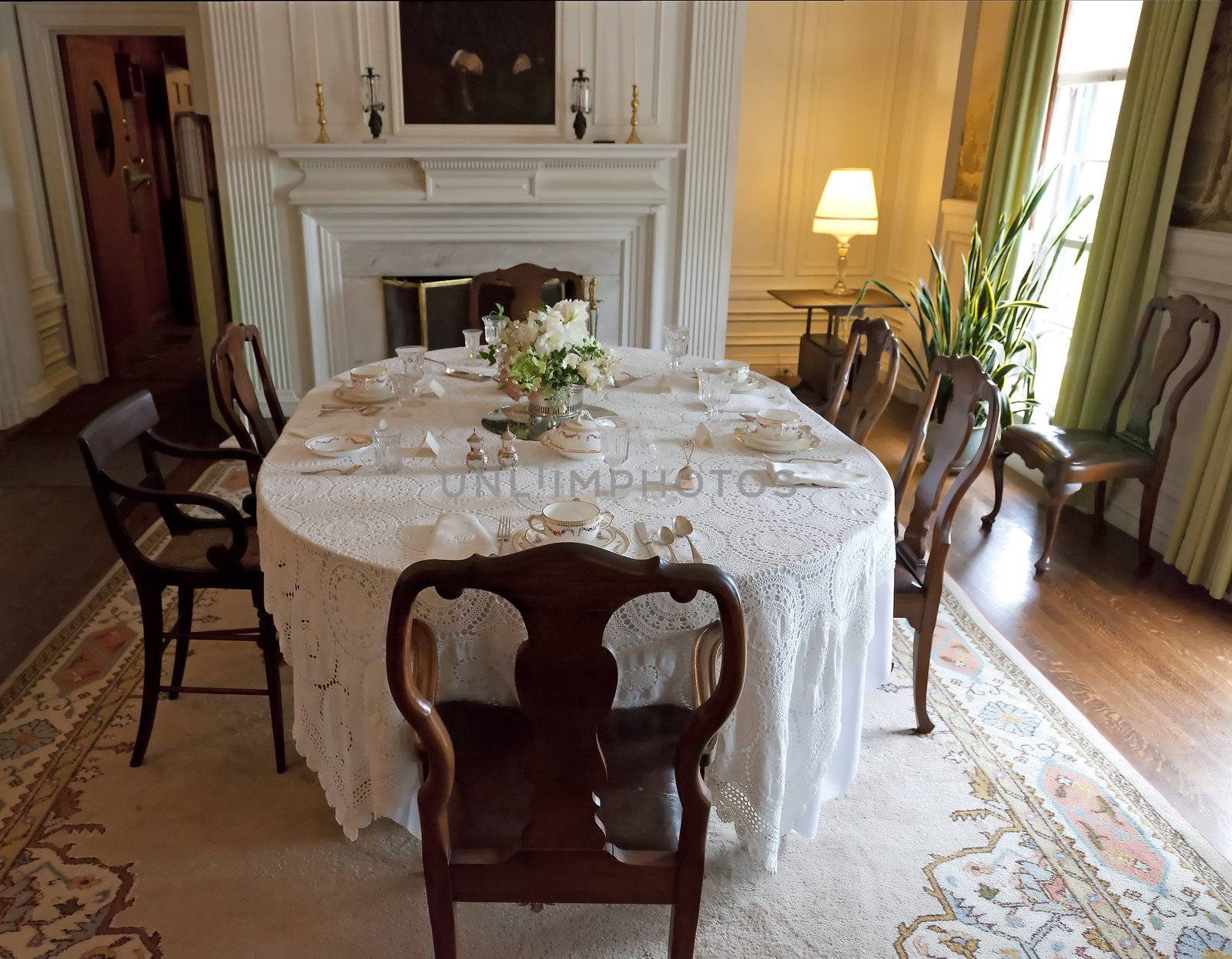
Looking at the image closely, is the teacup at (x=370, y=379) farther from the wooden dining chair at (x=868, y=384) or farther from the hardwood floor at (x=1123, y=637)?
the hardwood floor at (x=1123, y=637)

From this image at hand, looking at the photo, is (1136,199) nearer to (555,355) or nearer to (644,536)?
(555,355)

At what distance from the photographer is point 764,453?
2135 millimetres

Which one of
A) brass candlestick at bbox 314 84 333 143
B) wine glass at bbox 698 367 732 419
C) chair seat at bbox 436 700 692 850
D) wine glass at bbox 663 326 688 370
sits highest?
brass candlestick at bbox 314 84 333 143

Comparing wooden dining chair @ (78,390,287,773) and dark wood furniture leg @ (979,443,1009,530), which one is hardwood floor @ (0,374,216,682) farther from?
dark wood furniture leg @ (979,443,1009,530)

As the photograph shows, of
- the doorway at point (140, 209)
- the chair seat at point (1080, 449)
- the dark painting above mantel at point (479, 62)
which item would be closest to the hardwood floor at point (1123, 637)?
the chair seat at point (1080, 449)

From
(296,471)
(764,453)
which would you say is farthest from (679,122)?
(296,471)

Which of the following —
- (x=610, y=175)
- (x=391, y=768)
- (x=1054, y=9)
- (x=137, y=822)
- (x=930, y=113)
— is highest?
(x=1054, y=9)

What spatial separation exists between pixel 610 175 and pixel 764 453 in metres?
2.68

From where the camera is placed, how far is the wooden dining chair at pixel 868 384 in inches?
96.7

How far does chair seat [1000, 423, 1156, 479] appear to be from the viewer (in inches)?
126

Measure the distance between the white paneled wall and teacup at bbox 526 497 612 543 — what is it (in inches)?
161

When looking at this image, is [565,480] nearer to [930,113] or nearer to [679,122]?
[679,122]

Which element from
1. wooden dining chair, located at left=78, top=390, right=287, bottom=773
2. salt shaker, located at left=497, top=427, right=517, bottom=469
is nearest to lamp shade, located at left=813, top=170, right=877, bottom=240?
salt shaker, located at left=497, top=427, right=517, bottom=469

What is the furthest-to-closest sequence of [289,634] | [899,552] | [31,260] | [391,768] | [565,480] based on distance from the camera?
[31,260] < [899,552] < [565,480] < [289,634] < [391,768]
